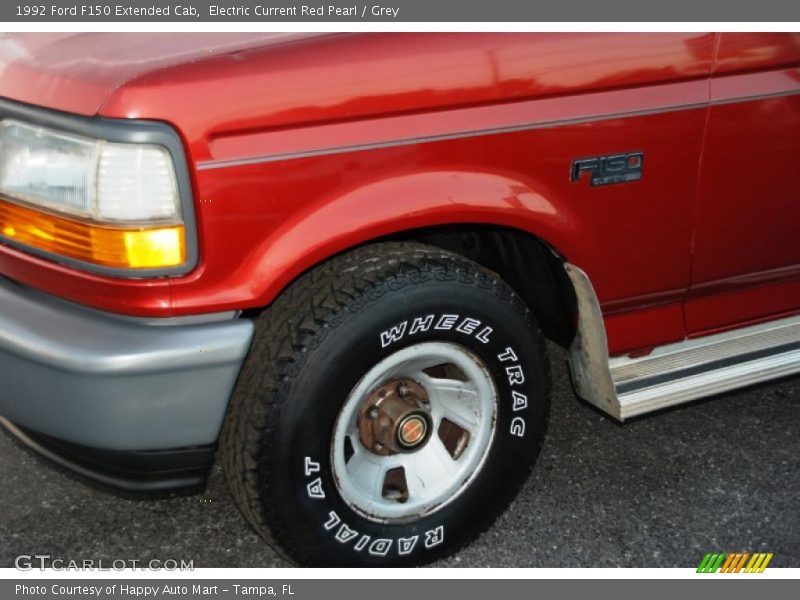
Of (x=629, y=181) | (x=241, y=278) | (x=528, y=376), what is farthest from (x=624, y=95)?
(x=241, y=278)

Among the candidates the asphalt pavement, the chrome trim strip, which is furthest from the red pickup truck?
the asphalt pavement

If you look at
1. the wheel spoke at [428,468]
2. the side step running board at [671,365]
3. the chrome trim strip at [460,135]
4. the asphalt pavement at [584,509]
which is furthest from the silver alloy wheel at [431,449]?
the chrome trim strip at [460,135]

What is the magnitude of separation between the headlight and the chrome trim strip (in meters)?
0.13

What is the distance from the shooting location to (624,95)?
2600 millimetres

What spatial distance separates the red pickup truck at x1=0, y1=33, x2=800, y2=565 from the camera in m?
2.23

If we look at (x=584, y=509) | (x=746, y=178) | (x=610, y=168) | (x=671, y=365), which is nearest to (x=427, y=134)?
(x=610, y=168)

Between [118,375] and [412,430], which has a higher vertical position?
[118,375]

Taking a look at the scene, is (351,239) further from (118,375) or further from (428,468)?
(428,468)

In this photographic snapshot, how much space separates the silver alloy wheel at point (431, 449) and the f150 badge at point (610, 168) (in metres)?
0.56

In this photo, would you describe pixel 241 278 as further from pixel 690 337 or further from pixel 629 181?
pixel 690 337

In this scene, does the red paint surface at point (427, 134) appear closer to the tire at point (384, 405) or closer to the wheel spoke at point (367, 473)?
the tire at point (384, 405)

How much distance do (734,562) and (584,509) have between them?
1.48ft

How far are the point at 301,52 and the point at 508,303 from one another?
2.75ft

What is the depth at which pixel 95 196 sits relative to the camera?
86.8 inches
